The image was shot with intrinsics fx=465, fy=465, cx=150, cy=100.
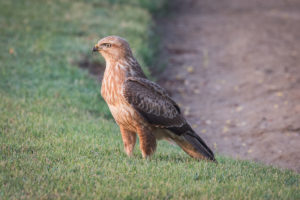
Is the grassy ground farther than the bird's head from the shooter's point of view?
No

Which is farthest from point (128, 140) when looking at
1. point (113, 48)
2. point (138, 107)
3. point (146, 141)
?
point (113, 48)

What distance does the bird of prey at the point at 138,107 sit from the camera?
254 inches

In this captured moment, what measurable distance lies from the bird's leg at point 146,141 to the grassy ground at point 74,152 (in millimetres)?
153

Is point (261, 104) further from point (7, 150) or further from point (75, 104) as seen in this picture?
point (7, 150)

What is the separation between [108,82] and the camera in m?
6.59

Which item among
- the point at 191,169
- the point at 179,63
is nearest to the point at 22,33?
the point at 179,63

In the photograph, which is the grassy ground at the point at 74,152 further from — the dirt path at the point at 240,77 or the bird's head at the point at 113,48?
the dirt path at the point at 240,77

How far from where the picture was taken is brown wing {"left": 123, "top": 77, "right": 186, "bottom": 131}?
6.43 metres

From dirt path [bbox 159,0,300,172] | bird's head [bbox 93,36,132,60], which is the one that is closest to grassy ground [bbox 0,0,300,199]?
bird's head [bbox 93,36,132,60]

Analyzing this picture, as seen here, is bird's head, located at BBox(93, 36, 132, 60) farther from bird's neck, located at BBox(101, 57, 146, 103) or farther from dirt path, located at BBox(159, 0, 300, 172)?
dirt path, located at BBox(159, 0, 300, 172)

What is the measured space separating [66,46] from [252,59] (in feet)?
19.5

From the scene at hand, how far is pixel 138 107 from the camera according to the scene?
255 inches

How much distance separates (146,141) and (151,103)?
54 cm

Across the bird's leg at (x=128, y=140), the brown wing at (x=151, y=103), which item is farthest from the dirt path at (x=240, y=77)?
the bird's leg at (x=128, y=140)
